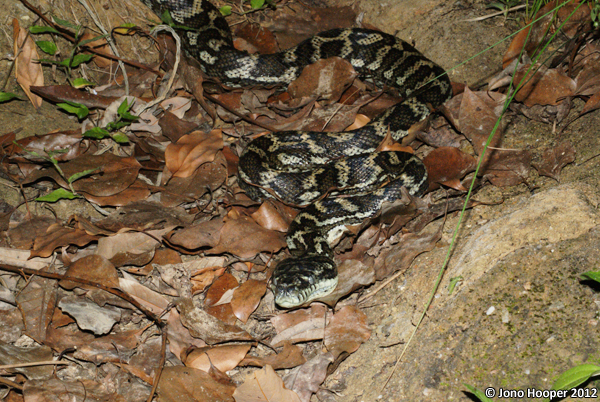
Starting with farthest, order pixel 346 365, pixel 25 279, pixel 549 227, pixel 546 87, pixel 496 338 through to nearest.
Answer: pixel 546 87 < pixel 25 279 < pixel 346 365 < pixel 549 227 < pixel 496 338

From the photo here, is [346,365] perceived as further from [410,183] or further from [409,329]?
[410,183]

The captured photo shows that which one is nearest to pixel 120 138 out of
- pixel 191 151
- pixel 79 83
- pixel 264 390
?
pixel 191 151

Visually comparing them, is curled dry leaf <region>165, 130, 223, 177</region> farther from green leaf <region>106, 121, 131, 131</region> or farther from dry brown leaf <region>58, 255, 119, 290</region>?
dry brown leaf <region>58, 255, 119, 290</region>

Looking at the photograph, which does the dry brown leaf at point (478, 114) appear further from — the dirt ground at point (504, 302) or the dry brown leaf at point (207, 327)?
the dry brown leaf at point (207, 327)

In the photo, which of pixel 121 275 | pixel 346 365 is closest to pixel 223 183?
pixel 121 275

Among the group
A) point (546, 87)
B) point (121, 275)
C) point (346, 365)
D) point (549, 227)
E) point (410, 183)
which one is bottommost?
point (346, 365)
